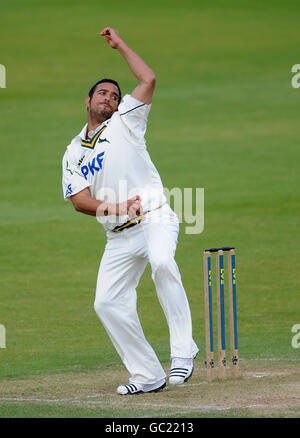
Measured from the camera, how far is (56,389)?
24.0 feet

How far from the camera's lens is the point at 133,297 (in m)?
7.19

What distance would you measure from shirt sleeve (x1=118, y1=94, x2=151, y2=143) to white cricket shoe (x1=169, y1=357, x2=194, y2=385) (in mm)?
1502

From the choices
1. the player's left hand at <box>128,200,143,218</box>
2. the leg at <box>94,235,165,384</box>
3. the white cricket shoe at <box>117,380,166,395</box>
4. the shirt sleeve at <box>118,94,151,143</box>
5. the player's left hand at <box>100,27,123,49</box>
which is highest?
the player's left hand at <box>100,27,123,49</box>

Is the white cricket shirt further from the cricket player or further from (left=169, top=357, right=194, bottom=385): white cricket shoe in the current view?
(left=169, top=357, right=194, bottom=385): white cricket shoe

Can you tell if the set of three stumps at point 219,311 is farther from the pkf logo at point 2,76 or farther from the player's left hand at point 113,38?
the pkf logo at point 2,76

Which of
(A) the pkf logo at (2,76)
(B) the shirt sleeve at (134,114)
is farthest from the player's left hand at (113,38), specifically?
(A) the pkf logo at (2,76)

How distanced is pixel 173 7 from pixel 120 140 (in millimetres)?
32934

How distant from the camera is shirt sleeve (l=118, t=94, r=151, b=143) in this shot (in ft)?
23.1

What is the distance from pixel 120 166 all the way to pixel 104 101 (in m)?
0.55

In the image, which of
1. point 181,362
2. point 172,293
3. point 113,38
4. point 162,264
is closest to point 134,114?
point 113,38

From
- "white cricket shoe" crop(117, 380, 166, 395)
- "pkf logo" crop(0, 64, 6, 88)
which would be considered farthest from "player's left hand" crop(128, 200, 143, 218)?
"pkf logo" crop(0, 64, 6, 88)

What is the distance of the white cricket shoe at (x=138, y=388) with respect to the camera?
7.02 m

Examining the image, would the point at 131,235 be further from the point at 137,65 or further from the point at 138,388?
the point at 137,65
